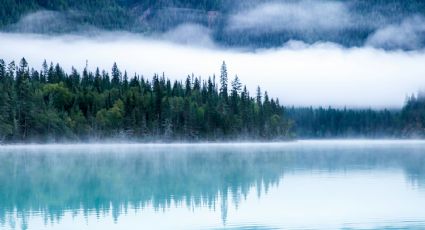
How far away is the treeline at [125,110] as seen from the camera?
134875 mm

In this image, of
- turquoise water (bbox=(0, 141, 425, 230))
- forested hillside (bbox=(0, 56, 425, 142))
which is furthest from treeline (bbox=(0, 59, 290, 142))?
turquoise water (bbox=(0, 141, 425, 230))

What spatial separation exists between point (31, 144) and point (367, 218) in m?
110

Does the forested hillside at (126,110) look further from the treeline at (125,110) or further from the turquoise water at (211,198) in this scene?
the turquoise water at (211,198)

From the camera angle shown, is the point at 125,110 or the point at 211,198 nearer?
the point at 211,198

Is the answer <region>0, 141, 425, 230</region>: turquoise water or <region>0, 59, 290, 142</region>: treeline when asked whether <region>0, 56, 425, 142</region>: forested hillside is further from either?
<region>0, 141, 425, 230</region>: turquoise water

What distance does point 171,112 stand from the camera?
163 meters

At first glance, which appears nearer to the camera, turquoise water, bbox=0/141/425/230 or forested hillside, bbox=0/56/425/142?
turquoise water, bbox=0/141/425/230

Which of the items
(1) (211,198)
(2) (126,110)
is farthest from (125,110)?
(1) (211,198)

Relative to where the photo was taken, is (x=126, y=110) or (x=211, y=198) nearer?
(x=211, y=198)

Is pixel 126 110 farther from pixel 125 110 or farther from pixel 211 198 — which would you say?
pixel 211 198

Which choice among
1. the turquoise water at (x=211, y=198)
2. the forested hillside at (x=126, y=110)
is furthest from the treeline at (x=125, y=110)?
the turquoise water at (x=211, y=198)

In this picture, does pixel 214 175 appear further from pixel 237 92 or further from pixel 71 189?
pixel 237 92

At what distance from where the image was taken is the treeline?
13488cm

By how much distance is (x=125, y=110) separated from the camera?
531 ft
